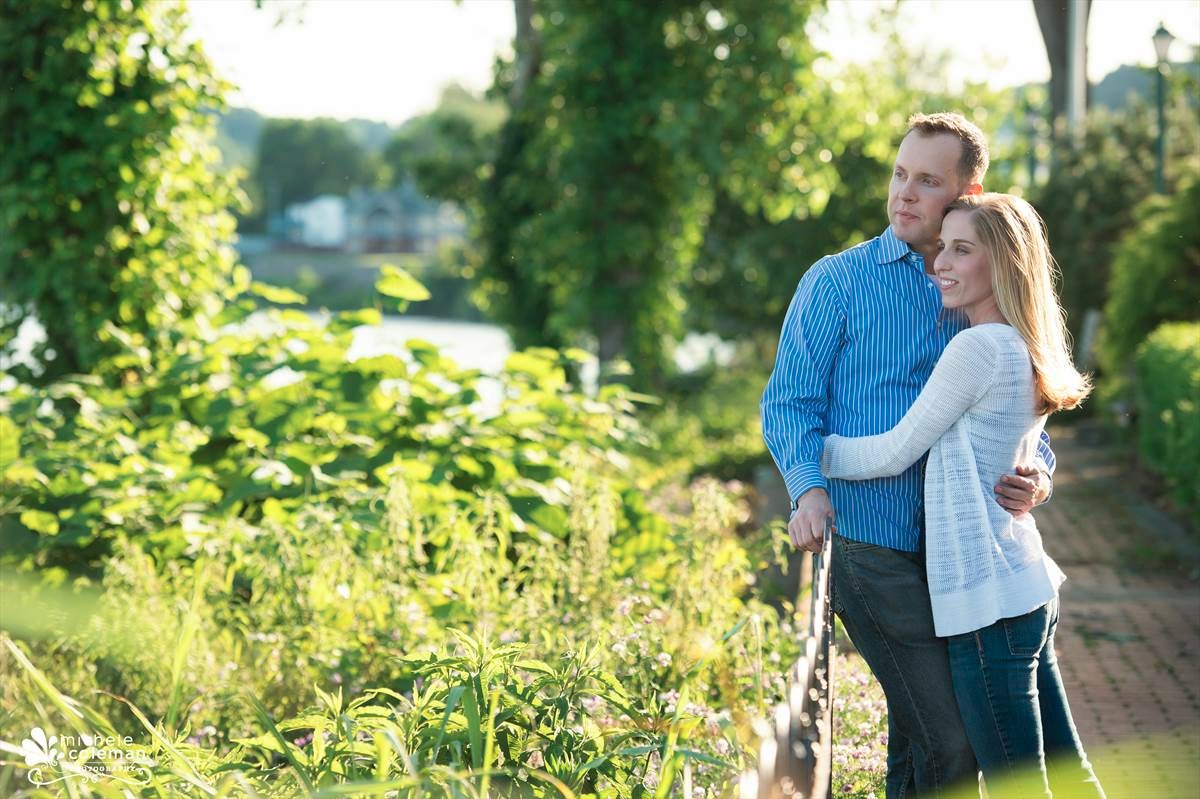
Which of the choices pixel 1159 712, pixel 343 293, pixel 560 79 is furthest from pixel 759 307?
pixel 343 293

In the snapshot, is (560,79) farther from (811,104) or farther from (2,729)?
(2,729)

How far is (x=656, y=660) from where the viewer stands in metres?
3.72

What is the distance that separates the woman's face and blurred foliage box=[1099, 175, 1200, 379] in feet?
33.8

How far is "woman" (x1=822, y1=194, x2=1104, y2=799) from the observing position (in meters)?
2.77

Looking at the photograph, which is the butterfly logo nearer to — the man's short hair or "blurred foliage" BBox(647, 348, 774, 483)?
the man's short hair

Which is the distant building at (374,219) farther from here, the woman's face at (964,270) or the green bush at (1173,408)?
the woman's face at (964,270)

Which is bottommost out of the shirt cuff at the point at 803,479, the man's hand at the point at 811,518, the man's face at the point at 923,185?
the man's hand at the point at 811,518

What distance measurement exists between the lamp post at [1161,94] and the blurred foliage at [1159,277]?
1893 mm

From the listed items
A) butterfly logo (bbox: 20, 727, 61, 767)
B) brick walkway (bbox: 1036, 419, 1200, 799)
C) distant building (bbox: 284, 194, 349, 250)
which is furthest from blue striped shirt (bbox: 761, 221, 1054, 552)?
distant building (bbox: 284, 194, 349, 250)

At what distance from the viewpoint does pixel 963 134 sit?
2.94 meters

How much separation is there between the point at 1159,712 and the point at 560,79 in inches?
346

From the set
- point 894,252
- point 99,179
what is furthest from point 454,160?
point 894,252

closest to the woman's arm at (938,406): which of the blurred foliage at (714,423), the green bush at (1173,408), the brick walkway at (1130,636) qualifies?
the brick walkway at (1130,636)

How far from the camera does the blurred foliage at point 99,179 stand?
7.11 m
